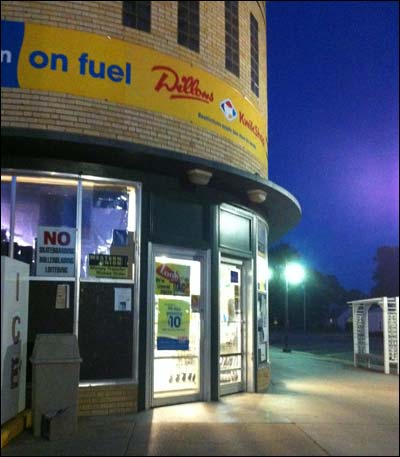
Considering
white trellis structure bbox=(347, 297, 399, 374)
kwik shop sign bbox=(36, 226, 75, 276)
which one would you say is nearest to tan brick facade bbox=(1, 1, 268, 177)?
kwik shop sign bbox=(36, 226, 75, 276)

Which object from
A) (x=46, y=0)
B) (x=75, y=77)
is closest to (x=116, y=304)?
(x=75, y=77)

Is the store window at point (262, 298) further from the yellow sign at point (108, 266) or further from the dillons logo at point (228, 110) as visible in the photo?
the yellow sign at point (108, 266)

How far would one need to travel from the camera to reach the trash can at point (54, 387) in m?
7.47

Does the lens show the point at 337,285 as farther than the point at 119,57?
Yes

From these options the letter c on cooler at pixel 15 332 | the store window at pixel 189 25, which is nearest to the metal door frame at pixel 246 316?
the store window at pixel 189 25

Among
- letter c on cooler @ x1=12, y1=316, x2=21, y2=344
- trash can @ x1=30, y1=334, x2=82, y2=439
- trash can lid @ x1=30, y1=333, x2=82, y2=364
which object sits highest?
letter c on cooler @ x1=12, y1=316, x2=21, y2=344

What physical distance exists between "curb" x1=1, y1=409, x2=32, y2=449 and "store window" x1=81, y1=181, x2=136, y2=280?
2.06m

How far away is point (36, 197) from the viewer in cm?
873

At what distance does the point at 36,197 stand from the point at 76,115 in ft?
4.36

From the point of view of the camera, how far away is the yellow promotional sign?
28.4 ft

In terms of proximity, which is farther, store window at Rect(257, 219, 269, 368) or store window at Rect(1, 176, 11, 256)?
store window at Rect(257, 219, 269, 368)

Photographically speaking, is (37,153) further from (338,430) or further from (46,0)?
(338,430)

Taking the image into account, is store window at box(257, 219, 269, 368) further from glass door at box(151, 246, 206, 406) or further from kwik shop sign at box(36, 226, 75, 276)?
kwik shop sign at box(36, 226, 75, 276)

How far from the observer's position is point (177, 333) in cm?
980
